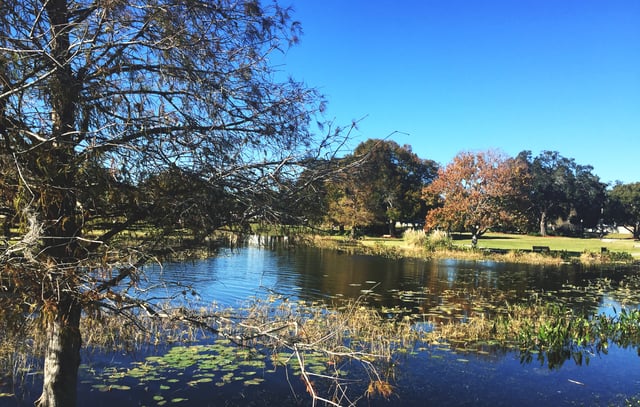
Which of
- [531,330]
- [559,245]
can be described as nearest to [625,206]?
[559,245]

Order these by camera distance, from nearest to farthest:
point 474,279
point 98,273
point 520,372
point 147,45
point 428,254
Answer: point 98,273, point 147,45, point 520,372, point 474,279, point 428,254

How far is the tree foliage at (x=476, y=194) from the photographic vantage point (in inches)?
1719

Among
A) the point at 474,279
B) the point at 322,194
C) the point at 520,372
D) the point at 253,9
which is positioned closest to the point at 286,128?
the point at 322,194

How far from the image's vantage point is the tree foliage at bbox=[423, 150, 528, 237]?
43.7 m

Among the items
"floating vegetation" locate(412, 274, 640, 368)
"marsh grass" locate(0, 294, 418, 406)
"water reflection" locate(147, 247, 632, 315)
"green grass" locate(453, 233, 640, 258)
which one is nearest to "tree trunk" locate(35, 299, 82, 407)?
"marsh grass" locate(0, 294, 418, 406)

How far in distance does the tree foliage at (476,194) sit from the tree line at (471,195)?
9 centimetres

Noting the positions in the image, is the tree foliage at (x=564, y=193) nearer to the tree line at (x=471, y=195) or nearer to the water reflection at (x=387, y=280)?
the tree line at (x=471, y=195)

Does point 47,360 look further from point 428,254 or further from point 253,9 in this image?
point 428,254

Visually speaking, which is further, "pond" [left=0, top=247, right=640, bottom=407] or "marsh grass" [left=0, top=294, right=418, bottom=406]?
"marsh grass" [left=0, top=294, right=418, bottom=406]

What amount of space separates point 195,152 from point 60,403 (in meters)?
2.62

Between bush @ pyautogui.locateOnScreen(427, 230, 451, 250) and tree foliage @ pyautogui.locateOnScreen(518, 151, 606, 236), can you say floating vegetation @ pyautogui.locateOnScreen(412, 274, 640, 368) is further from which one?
tree foliage @ pyautogui.locateOnScreen(518, 151, 606, 236)

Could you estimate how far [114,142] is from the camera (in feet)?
11.0

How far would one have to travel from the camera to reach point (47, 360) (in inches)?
165

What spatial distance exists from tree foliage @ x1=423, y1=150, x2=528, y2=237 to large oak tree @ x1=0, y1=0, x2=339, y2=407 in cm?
4183
